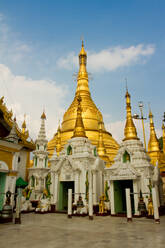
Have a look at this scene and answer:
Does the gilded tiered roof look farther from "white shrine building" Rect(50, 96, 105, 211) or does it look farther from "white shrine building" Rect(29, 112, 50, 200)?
"white shrine building" Rect(29, 112, 50, 200)

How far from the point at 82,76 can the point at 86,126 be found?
1052cm

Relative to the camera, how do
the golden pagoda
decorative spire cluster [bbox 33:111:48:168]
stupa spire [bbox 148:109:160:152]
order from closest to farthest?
decorative spire cluster [bbox 33:111:48:168] → the golden pagoda → stupa spire [bbox 148:109:160:152]

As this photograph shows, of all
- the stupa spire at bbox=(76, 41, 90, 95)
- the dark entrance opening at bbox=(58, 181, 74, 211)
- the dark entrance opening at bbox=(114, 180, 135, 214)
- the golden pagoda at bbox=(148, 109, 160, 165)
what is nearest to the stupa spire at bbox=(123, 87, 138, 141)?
the dark entrance opening at bbox=(114, 180, 135, 214)

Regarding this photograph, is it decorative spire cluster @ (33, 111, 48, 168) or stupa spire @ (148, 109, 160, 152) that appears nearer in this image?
decorative spire cluster @ (33, 111, 48, 168)

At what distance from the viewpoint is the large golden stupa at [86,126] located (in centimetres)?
2741

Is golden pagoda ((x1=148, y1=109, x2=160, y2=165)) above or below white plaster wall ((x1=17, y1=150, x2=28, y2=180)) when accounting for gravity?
above

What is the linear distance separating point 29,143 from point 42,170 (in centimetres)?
338

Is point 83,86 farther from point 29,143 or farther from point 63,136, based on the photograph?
point 29,143

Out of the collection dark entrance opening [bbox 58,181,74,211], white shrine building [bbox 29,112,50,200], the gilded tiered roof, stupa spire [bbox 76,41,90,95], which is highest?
stupa spire [bbox 76,41,90,95]

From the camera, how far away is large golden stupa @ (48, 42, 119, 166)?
89.9 ft

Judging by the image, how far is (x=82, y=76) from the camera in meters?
34.9

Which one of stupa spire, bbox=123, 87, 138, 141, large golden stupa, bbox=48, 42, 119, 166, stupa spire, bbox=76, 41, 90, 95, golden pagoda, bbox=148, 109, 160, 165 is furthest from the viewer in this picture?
stupa spire, bbox=76, 41, 90, 95

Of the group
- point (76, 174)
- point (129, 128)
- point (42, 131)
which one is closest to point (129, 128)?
point (129, 128)

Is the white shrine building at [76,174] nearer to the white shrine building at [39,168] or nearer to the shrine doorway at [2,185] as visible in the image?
the white shrine building at [39,168]
